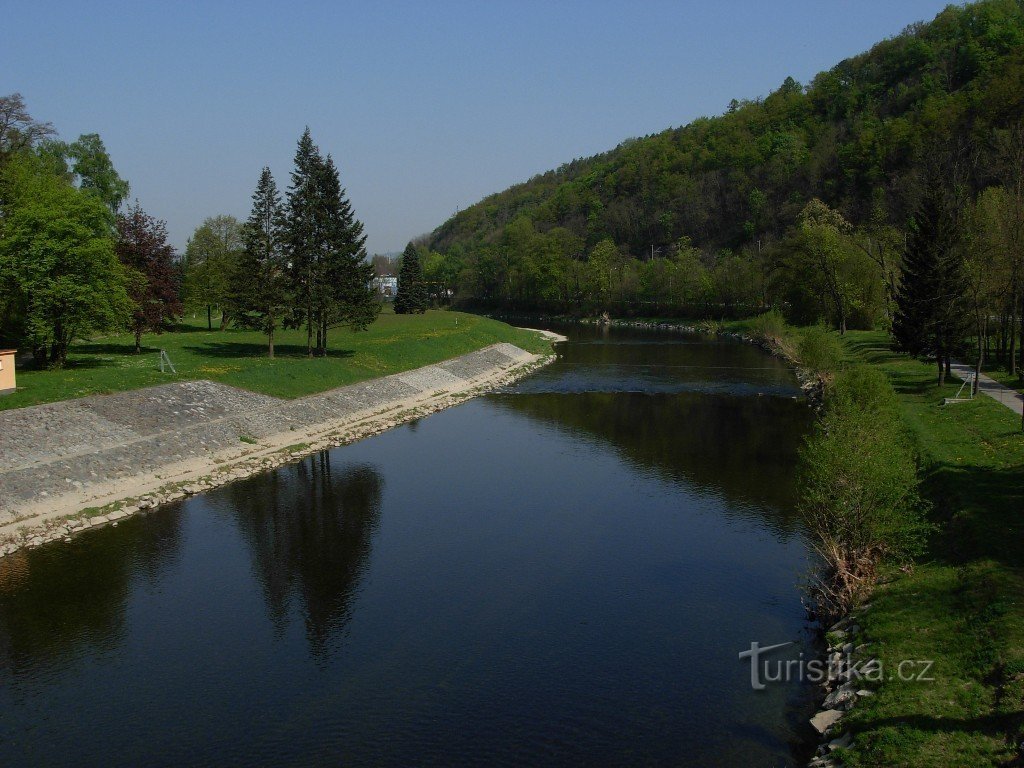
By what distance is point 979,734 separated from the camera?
Result: 11.5m

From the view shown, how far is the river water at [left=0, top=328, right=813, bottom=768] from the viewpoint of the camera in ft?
46.1

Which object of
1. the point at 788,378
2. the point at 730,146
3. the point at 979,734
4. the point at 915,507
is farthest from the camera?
the point at 730,146

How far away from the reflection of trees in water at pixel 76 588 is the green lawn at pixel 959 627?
52.4 feet

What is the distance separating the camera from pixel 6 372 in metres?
32.9

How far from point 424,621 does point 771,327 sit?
65.7 metres

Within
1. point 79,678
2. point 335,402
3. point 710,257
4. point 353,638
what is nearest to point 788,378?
point 335,402

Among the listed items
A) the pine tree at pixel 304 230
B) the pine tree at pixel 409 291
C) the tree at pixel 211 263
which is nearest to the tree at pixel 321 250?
the pine tree at pixel 304 230

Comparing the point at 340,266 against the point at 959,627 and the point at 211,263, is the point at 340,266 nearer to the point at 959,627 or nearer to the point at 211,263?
the point at 211,263

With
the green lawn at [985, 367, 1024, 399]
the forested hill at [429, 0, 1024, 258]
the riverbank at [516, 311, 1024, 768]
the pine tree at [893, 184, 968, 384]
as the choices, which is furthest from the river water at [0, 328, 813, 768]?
the forested hill at [429, 0, 1024, 258]

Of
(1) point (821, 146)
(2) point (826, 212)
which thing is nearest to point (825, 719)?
(2) point (826, 212)

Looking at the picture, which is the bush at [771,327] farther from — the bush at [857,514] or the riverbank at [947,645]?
the bush at [857,514]

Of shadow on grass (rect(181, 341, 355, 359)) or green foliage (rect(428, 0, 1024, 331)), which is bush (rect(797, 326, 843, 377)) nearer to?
green foliage (rect(428, 0, 1024, 331))

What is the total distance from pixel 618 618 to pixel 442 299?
155509 mm

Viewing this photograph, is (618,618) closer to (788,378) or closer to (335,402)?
(335,402)
